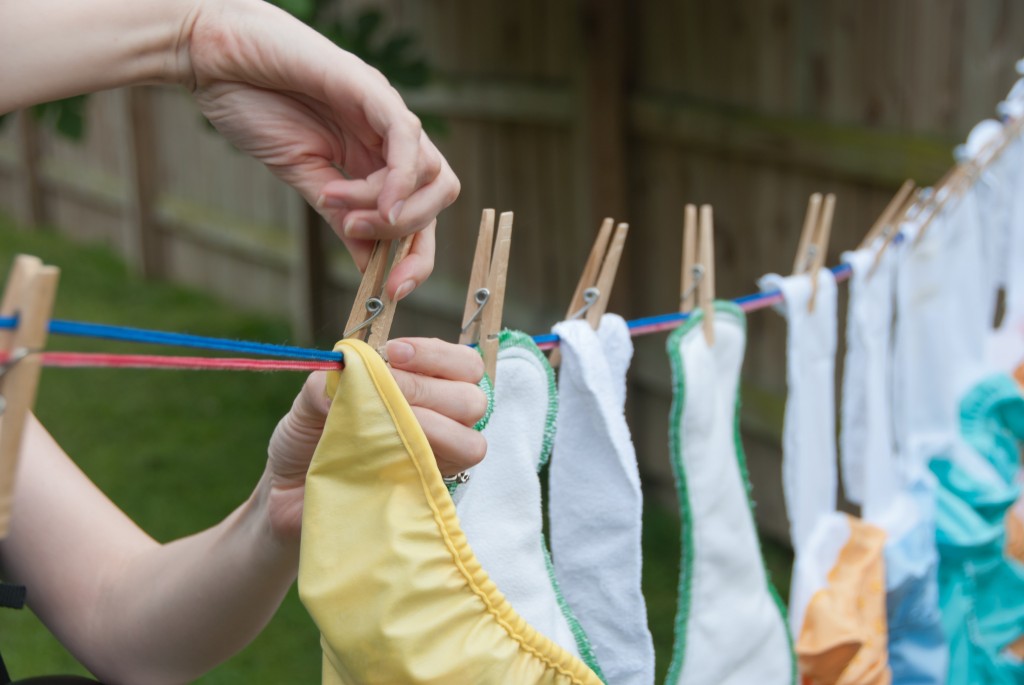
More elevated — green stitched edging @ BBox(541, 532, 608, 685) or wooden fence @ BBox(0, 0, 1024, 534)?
wooden fence @ BBox(0, 0, 1024, 534)

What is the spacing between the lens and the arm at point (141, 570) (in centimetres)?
87

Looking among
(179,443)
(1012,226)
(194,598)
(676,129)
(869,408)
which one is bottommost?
(179,443)

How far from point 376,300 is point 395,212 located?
0.23 feet

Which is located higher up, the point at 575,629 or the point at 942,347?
the point at 942,347

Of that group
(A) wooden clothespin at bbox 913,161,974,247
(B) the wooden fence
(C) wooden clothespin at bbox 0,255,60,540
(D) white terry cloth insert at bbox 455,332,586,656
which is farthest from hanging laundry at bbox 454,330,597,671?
(B) the wooden fence

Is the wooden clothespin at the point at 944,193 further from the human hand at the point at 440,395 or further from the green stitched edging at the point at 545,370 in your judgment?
the human hand at the point at 440,395

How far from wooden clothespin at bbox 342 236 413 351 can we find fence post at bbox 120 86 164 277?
531cm

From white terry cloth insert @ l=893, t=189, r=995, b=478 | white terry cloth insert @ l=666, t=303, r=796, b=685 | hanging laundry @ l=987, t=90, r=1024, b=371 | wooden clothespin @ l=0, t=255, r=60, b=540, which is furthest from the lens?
hanging laundry @ l=987, t=90, r=1024, b=371

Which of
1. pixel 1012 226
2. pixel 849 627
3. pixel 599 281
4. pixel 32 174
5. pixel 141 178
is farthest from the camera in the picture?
pixel 32 174

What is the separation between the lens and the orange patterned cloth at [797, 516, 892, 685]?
1.12 m

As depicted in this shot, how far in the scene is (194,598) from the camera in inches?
35.9

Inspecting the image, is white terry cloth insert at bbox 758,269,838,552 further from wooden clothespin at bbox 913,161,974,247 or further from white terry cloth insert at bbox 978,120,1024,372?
white terry cloth insert at bbox 978,120,1024,372

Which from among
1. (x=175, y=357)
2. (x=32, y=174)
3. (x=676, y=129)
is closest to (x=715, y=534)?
(x=175, y=357)

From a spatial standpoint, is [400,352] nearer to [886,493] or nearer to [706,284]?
[706,284]
